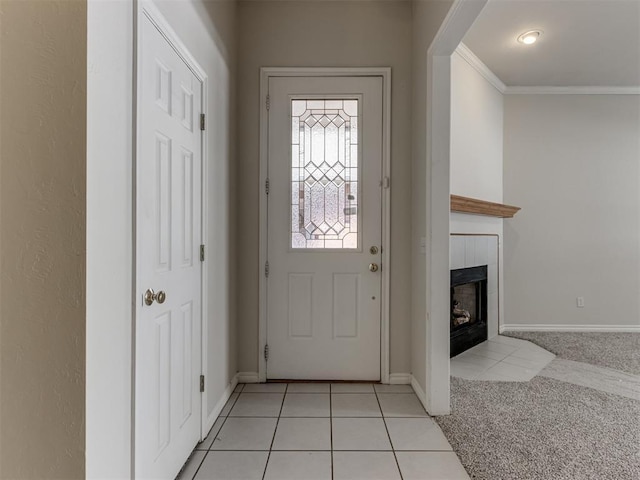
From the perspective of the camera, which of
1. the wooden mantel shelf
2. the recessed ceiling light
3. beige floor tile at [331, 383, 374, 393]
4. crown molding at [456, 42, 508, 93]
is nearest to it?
beige floor tile at [331, 383, 374, 393]

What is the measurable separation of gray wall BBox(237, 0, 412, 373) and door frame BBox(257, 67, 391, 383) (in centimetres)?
4

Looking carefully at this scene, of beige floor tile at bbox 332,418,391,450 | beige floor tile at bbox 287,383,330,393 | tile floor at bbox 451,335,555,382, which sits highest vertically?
tile floor at bbox 451,335,555,382

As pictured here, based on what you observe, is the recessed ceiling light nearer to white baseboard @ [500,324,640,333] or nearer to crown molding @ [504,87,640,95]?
crown molding @ [504,87,640,95]

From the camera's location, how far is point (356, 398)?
2.32m

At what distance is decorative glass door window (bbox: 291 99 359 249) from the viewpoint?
2.58 metres

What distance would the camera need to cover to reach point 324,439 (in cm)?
185

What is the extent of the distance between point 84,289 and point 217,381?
1.42 metres

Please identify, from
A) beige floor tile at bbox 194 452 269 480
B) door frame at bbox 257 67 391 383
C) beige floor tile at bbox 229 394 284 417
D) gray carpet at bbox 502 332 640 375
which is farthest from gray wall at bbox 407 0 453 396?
gray carpet at bbox 502 332 640 375

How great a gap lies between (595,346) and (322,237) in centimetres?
314

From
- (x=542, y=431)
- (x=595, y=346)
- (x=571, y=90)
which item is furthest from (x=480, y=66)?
(x=542, y=431)

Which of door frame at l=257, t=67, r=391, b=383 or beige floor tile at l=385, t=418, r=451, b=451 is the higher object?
door frame at l=257, t=67, r=391, b=383

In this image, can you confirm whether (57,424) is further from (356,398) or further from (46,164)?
(356,398)

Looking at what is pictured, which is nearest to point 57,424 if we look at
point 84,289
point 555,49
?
point 84,289

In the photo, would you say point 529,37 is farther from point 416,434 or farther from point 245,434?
point 245,434
